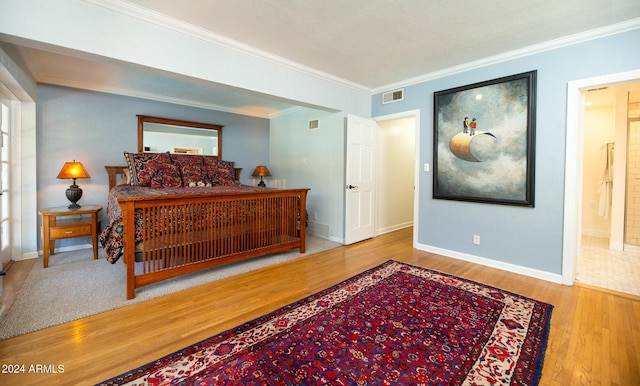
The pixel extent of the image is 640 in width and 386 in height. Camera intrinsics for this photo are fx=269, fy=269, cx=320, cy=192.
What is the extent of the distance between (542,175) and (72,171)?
224 inches

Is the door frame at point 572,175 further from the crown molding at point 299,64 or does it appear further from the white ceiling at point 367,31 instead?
the white ceiling at point 367,31

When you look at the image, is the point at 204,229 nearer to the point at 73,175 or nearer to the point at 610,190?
the point at 73,175

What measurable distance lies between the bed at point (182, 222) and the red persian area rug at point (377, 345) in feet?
3.77

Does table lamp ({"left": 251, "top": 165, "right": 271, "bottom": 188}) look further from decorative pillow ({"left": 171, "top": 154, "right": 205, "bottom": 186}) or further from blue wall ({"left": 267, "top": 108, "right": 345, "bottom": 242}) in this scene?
decorative pillow ({"left": 171, "top": 154, "right": 205, "bottom": 186})

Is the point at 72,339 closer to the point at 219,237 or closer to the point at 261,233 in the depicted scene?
the point at 219,237

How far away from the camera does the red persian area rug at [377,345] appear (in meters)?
1.48

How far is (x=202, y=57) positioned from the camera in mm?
2701

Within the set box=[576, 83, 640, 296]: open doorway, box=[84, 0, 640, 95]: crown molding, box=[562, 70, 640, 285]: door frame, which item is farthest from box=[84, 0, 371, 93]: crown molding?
box=[576, 83, 640, 296]: open doorway

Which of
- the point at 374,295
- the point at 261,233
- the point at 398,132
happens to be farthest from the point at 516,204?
the point at 261,233

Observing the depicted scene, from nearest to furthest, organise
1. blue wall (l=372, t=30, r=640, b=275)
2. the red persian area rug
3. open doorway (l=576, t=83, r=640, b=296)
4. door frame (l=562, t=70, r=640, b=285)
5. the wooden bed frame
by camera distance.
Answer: the red persian area rug < the wooden bed frame < blue wall (l=372, t=30, r=640, b=275) < door frame (l=562, t=70, r=640, b=285) < open doorway (l=576, t=83, r=640, b=296)

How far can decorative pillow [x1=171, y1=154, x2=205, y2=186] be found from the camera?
4426 mm

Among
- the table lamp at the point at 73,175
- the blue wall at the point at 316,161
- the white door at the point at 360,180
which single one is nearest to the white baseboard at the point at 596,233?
the white door at the point at 360,180

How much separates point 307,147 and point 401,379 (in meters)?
3.99

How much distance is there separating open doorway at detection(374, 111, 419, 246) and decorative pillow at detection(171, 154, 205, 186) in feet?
10.1
